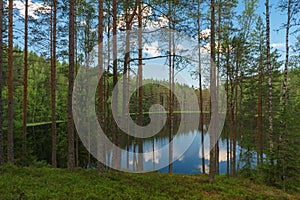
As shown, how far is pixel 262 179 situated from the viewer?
883 centimetres

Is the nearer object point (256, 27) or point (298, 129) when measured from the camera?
point (298, 129)

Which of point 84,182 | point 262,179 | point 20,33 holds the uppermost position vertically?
point 20,33

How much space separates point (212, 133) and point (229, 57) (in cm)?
535

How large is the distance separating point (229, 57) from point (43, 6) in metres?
10.7

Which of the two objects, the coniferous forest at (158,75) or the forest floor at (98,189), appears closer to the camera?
the forest floor at (98,189)

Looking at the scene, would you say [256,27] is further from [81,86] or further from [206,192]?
[81,86]

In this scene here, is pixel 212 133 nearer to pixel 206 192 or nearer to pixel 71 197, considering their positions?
pixel 206 192

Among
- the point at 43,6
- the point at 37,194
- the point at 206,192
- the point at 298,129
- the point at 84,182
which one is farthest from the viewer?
the point at 43,6

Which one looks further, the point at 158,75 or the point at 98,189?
the point at 158,75

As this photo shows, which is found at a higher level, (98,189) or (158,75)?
(158,75)

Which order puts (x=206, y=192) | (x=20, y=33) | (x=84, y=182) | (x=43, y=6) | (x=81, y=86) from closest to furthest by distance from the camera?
1. (x=84, y=182)
2. (x=206, y=192)
3. (x=20, y=33)
4. (x=43, y=6)
5. (x=81, y=86)

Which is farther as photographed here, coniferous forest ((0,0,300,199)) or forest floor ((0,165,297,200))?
coniferous forest ((0,0,300,199))

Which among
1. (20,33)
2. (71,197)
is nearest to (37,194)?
(71,197)

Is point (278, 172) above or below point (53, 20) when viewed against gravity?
below
